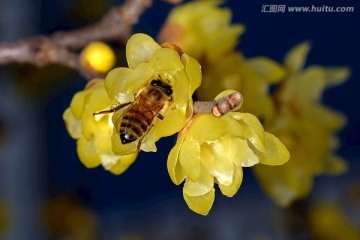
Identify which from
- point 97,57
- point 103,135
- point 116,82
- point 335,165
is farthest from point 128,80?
point 335,165

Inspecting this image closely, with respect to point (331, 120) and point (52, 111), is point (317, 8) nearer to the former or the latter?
point (331, 120)

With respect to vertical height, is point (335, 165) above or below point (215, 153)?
below

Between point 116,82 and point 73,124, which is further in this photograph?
point 73,124

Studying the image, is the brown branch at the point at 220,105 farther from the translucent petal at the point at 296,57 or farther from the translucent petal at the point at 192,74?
the translucent petal at the point at 296,57

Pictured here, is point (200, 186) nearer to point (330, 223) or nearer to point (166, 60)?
point (166, 60)

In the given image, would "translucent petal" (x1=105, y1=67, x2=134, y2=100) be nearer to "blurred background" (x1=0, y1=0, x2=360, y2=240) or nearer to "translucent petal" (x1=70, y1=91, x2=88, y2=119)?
"translucent petal" (x1=70, y1=91, x2=88, y2=119)

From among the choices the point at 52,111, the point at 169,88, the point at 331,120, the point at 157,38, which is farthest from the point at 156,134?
the point at 52,111

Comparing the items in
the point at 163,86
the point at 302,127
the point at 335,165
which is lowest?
the point at 335,165
